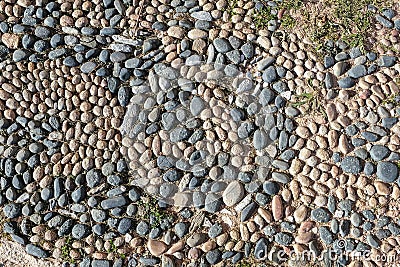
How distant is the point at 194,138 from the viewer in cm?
284

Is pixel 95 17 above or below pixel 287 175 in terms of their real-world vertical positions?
above

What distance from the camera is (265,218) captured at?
2691mm

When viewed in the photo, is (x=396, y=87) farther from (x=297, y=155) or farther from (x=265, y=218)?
(x=265, y=218)

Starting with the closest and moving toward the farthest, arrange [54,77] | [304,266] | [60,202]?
1. [304,266]
2. [60,202]
3. [54,77]

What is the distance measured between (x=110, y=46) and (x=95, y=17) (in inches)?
8.4

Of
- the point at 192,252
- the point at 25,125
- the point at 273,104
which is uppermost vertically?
the point at 273,104

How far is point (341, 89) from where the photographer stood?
288 centimetres

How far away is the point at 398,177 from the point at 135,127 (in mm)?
1321

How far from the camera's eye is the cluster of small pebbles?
2691 mm

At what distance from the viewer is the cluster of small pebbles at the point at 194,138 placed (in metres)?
2.69

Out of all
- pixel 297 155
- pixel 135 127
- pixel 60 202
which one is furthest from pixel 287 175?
pixel 60 202

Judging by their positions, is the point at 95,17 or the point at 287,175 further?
the point at 95,17

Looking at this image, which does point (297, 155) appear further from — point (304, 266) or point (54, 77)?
point (54, 77)

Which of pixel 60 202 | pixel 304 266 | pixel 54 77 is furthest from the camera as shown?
pixel 54 77
